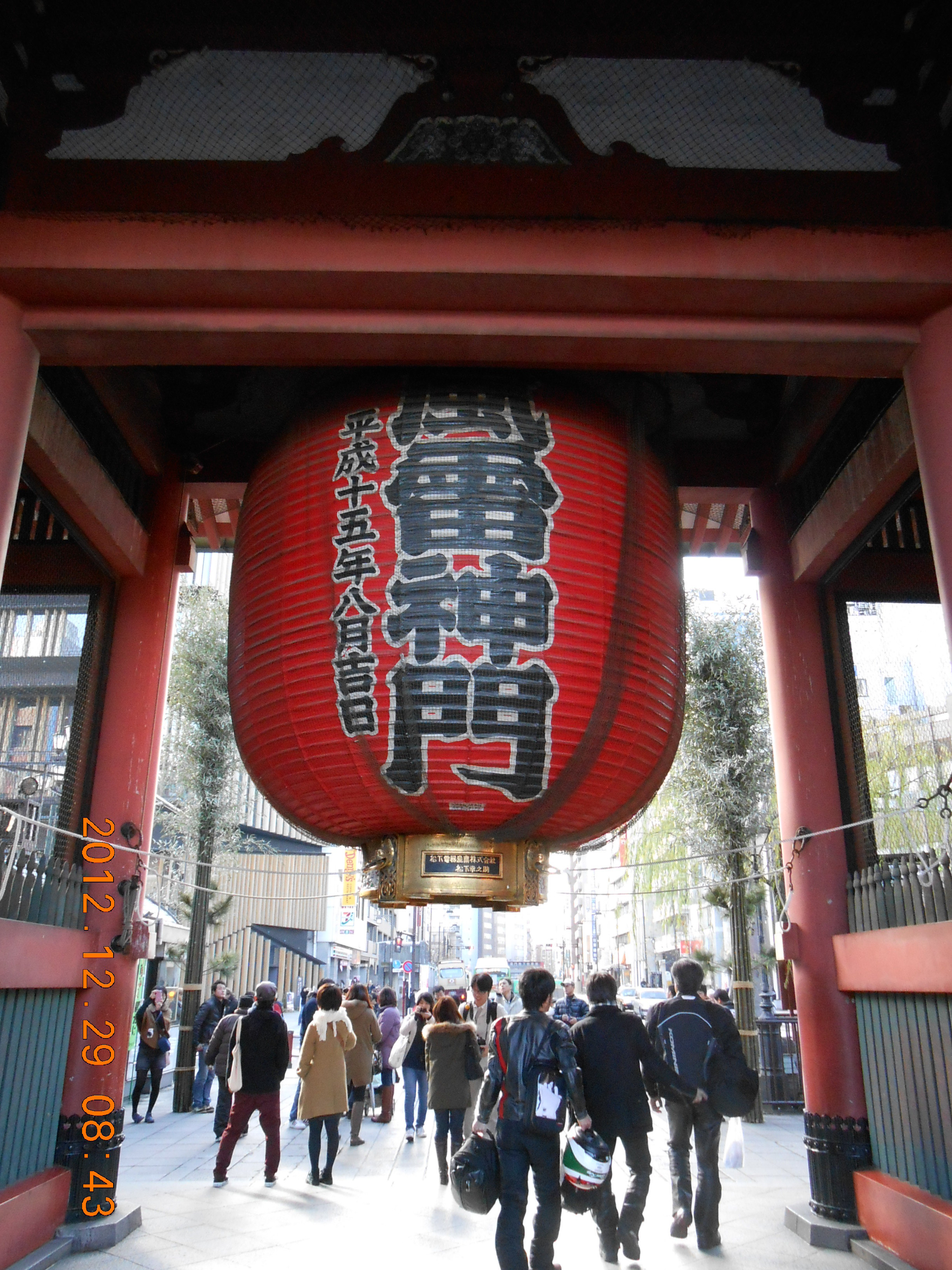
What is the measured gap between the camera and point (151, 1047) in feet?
33.8

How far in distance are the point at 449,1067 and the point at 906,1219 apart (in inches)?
124

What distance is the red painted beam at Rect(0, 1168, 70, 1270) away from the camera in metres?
4.80

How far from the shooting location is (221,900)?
1422cm

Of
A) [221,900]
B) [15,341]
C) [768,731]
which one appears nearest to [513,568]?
[15,341]

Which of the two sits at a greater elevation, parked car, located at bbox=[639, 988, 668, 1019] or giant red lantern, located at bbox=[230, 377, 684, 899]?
giant red lantern, located at bbox=[230, 377, 684, 899]

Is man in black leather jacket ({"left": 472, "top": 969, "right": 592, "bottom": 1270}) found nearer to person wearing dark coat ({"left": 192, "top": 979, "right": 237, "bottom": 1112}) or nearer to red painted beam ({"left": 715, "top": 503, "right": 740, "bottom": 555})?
red painted beam ({"left": 715, "top": 503, "right": 740, "bottom": 555})

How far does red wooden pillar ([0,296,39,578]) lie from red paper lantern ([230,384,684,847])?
1159 millimetres

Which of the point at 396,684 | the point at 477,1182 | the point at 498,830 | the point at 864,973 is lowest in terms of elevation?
the point at 477,1182

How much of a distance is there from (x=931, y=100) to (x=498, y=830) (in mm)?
4127

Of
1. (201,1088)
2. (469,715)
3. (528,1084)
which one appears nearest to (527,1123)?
(528,1084)

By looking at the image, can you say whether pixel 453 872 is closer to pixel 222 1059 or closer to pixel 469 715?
pixel 469 715

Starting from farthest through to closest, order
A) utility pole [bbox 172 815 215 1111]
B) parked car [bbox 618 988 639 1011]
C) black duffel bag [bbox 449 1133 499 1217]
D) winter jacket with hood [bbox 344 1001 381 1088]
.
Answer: parked car [bbox 618 988 639 1011]
utility pole [bbox 172 815 215 1111]
winter jacket with hood [bbox 344 1001 381 1088]
black duffel bag [bbox 449 1133 499 1217]

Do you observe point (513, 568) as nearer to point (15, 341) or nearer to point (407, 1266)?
point (15, 341)

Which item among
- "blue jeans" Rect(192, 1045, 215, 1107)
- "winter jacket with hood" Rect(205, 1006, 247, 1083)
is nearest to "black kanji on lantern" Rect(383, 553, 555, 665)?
"winter jacket with hood" Rect(205, 1006, 247, 1083)
